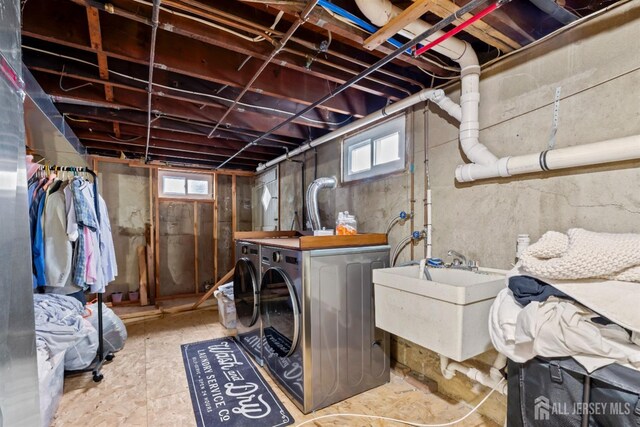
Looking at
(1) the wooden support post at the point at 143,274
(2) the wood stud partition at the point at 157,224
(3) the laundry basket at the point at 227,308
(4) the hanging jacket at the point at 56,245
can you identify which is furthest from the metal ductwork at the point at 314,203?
(1) the wooden support post at the point at 143,274

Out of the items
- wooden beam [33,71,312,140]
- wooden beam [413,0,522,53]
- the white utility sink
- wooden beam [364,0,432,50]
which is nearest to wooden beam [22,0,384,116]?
wooden beam [33,71,312,140]

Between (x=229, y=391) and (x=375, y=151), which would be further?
(x=375, y=151)

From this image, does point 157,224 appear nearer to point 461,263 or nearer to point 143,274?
point 143,274

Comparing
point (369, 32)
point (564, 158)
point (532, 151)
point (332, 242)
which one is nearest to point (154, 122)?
point (332, 242)

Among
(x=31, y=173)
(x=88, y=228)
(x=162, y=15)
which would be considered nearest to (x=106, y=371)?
(x=88, y=228)

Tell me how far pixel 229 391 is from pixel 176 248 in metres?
3.17

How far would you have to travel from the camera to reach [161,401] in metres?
2.04

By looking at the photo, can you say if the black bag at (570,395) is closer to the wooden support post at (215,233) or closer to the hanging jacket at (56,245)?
the hanging jacket at (56,245)

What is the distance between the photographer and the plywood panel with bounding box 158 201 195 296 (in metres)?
4.66

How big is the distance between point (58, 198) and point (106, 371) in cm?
145

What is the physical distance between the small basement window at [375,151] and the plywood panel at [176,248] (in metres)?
3.06

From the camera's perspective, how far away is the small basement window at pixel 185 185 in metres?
4.68

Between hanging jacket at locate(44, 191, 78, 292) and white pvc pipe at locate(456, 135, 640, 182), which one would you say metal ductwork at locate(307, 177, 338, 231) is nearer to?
white pvc pipe at locate(456, 135, 640, 182)

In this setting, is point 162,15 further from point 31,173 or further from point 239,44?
point 31,173
